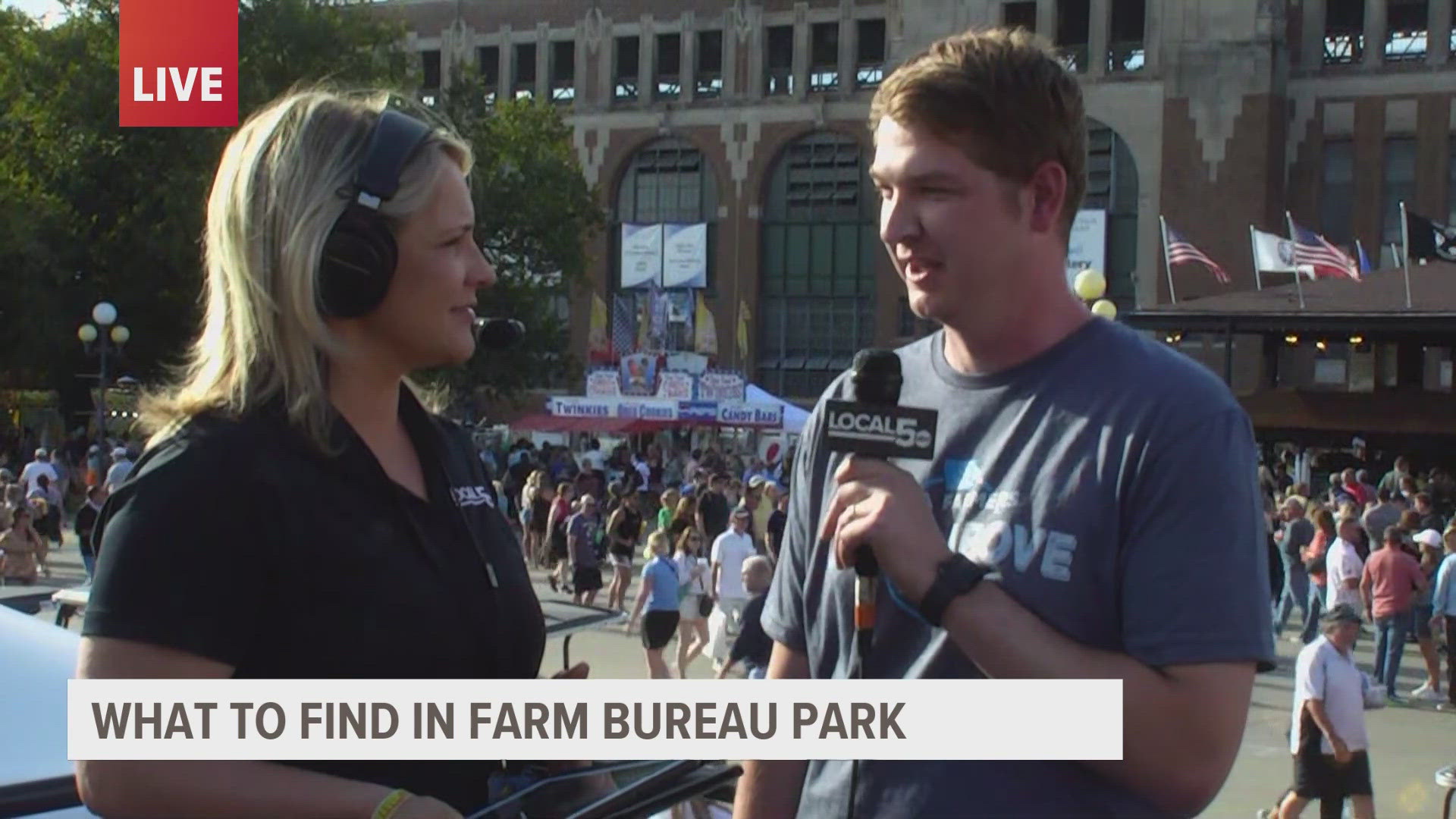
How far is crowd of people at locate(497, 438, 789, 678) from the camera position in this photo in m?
14.6

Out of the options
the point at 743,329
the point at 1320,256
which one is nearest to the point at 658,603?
the point at 1320,256

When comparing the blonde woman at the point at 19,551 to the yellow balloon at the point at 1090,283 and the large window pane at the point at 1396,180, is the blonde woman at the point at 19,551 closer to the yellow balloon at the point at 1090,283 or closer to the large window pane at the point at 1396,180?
the yellow balloon at the point at 1090,283

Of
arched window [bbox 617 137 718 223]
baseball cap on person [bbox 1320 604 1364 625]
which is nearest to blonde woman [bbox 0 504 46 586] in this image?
baseball cap on person [bbox 1320 604 1364 625]

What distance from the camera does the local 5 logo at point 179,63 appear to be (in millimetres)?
32094

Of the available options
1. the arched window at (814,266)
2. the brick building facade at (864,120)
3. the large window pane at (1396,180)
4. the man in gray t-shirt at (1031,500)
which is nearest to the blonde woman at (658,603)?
the man in gray t-shirt at (1031,500)

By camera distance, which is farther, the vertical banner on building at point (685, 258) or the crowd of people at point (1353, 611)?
the vertical banner on building at point (685, 258)

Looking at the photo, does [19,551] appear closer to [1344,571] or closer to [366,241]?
[1344,571]

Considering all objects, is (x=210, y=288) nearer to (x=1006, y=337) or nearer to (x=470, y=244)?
(x=470, y=244)

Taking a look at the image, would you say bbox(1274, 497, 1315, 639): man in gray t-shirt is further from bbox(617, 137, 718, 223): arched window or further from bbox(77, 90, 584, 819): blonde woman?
bbox(617, 137, 718, 223): arched window

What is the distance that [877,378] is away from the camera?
7.19 ft

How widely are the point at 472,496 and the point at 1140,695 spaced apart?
93 cm

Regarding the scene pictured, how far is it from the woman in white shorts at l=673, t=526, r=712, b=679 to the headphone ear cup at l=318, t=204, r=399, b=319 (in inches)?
544
